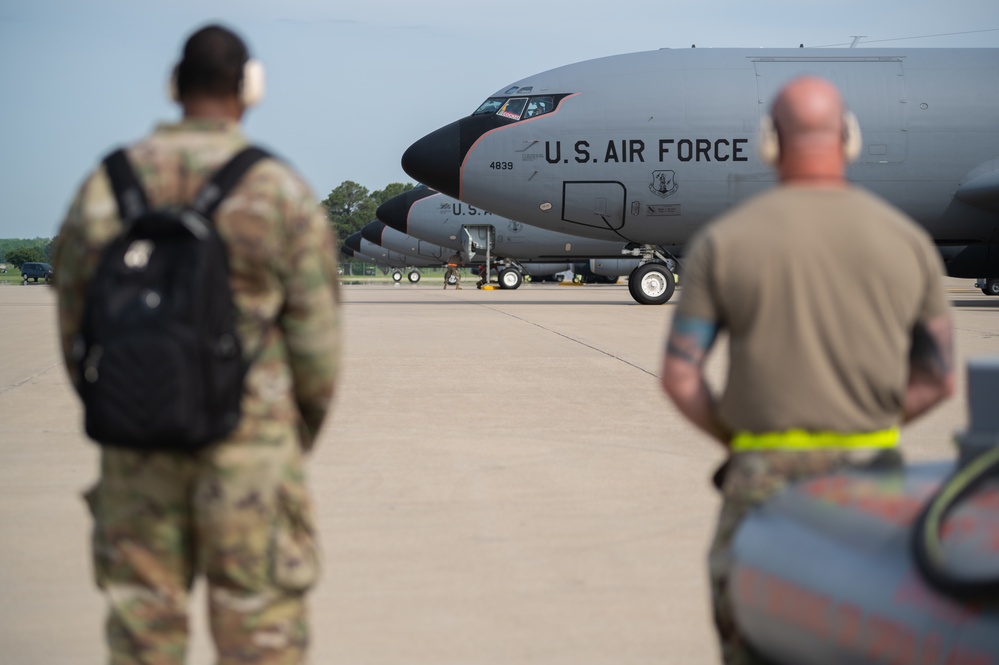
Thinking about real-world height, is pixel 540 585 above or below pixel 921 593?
below

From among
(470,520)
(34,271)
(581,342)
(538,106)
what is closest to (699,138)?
(538,106)

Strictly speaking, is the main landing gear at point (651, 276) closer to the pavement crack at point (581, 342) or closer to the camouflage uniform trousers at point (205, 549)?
the pavement crack at point (581, 342)

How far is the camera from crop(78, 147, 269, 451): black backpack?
7.84ft

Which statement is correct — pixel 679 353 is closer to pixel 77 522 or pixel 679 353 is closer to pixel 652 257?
pixel 77 522

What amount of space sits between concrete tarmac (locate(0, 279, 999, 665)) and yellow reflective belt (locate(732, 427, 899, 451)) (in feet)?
4.04

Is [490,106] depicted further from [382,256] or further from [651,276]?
[382,256]

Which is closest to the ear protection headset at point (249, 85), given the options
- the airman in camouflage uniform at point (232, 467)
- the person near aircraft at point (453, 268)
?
the airman in camouflage uniform at point (232, 467)

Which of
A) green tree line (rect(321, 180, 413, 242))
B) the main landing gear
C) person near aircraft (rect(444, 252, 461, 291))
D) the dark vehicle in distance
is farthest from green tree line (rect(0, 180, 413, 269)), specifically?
the main landing gear

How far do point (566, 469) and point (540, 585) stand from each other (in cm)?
212

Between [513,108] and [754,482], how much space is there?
713 inches

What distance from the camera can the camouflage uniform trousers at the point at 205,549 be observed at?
2.50 meters

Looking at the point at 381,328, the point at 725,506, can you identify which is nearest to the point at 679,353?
the point at 725,506

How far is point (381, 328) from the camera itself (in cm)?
1661

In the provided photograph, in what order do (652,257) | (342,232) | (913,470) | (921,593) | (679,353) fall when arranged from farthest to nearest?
1. (342,232)
2. (652,257)
3. (679,353)
4. (913,470)
5. (921,593)
